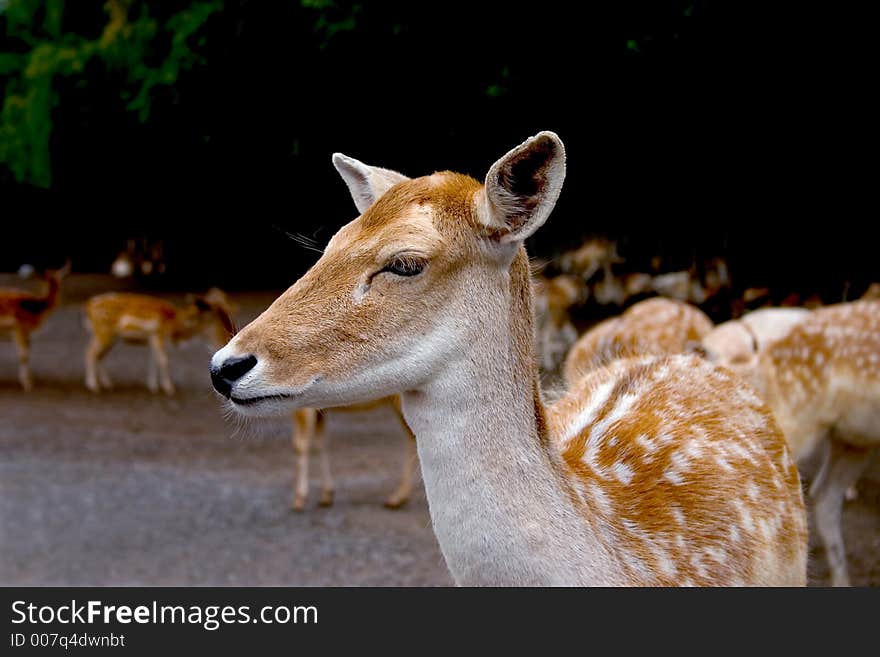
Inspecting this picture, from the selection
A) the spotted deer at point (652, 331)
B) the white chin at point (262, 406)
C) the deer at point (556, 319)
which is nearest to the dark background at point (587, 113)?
the spotted deer at point (652, 331)

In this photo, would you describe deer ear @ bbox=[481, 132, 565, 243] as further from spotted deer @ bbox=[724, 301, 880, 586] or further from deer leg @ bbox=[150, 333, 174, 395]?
deer leg @ bbox=[150, 333, 174, 395]

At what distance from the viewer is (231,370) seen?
1.73 meters

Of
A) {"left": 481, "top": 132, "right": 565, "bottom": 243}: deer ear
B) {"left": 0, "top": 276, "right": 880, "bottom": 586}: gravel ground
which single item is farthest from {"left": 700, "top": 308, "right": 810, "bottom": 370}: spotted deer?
{"left": 481, "top": 132, "right": 565, "bottom": 243}: deer ear

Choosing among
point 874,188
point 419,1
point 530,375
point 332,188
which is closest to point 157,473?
point 332,188

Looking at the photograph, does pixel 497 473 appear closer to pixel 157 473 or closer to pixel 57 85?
pixel 157 473

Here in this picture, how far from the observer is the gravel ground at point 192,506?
557 cm

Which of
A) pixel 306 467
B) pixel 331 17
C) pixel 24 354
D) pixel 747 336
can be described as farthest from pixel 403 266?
pixel 24 354

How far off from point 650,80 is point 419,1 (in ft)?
5.13

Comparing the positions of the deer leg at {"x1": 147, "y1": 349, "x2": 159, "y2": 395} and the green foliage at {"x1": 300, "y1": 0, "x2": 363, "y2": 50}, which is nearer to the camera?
the green foliage at {"x1": 300, "y1": 0, "x2": 363, "y2": 50}

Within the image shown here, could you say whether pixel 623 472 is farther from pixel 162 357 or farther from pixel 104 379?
pixel 104 379

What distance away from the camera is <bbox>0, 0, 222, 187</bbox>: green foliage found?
8.19 m

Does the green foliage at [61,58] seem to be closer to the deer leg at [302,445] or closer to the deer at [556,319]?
the deer leg at [302,445]

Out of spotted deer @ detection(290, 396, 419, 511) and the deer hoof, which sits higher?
spotted deer @ detection(290, 396, 419, 511)

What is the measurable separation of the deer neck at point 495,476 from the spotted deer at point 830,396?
3113 millimetres
